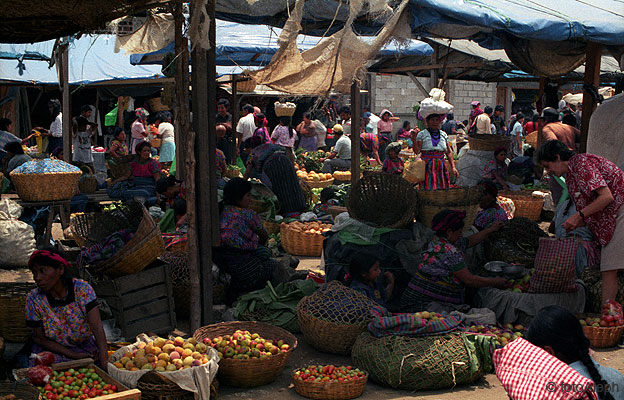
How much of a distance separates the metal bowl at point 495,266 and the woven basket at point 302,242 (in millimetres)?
2509

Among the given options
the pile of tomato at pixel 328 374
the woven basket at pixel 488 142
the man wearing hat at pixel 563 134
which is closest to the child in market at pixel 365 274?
the pile of tomato at pixel 328 374

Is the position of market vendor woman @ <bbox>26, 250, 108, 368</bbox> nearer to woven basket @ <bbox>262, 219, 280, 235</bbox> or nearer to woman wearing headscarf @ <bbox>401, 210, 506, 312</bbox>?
woman wearing headscarf @ <bbox>401, 210, 506, 312</bbox>

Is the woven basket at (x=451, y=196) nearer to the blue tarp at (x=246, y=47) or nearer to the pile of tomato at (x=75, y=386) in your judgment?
the blue tarp at (x=246, y=47)

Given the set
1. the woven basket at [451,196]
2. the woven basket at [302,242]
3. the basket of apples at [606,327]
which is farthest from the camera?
the woven basket at [302,242]

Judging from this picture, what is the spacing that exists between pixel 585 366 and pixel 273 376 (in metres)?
2.57

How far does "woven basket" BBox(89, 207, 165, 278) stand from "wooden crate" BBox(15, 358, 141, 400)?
1196 mm

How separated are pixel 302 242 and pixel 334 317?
3283 millimetres

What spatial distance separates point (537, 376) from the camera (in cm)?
237

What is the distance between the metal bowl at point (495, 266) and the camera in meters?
6.24

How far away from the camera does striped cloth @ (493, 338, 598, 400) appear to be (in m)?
2.32

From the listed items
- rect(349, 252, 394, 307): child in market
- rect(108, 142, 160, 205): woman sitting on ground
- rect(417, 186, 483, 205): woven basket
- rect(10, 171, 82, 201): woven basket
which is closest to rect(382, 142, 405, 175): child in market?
rect(108, 142, 160, 205): woman sitting on ground

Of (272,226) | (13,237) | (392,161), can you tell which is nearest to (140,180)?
(272,226)

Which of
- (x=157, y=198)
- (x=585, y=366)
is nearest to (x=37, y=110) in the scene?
(x=157, y=198)

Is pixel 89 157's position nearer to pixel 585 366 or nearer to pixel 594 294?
pixel 594 294
